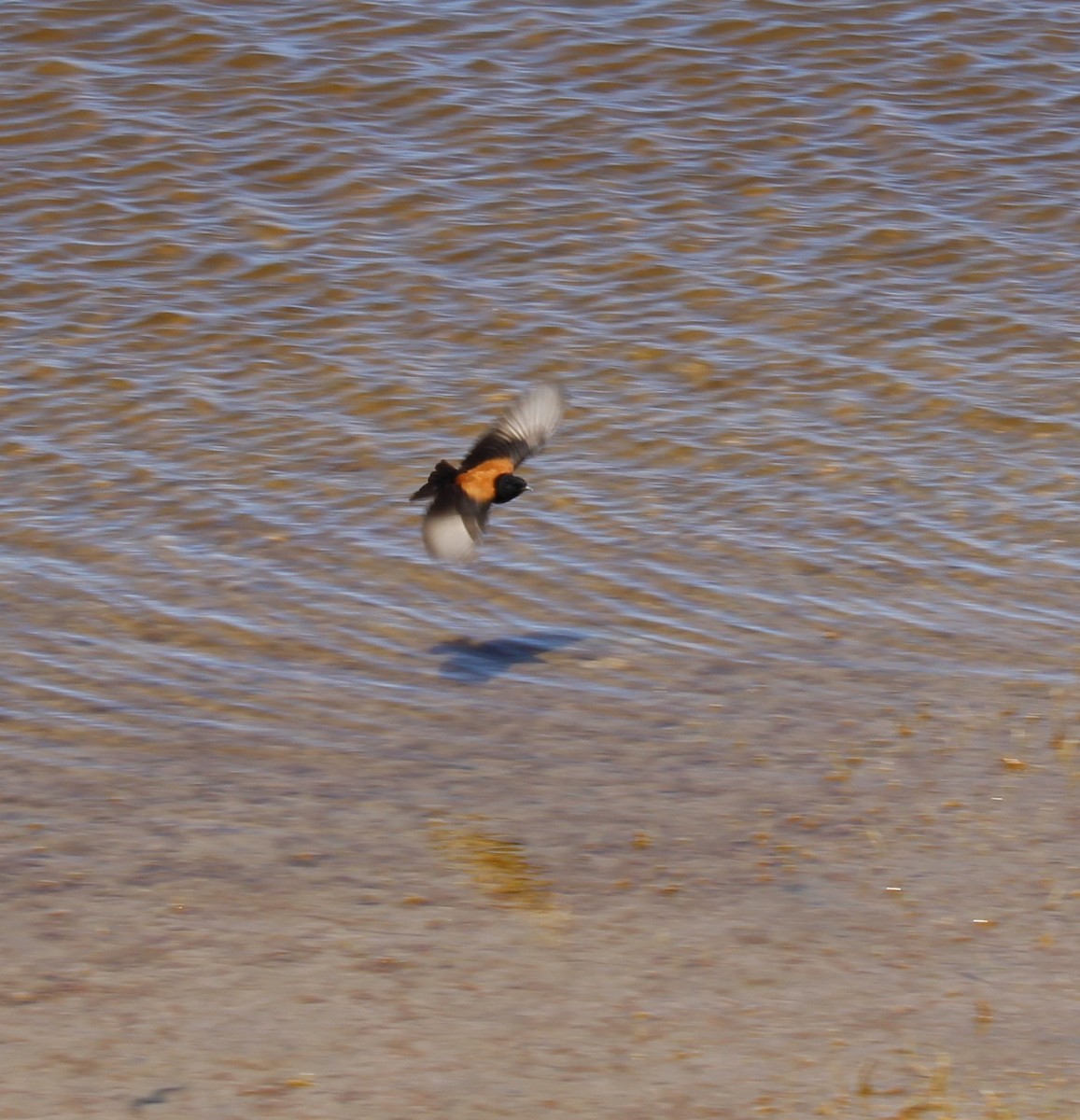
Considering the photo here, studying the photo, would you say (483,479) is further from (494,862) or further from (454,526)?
(494,862)

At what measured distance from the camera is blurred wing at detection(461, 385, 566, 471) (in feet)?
27.1

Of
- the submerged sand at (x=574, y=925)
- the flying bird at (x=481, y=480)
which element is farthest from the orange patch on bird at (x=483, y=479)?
the submerged sand at (x=574, y=925)

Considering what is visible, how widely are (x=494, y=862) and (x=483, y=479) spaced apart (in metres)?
2.29

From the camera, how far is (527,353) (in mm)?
10695

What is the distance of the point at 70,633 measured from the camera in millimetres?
7996

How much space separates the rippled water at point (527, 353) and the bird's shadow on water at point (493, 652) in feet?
0.07

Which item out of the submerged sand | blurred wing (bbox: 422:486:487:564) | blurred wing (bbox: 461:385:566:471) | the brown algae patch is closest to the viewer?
the submerged sand

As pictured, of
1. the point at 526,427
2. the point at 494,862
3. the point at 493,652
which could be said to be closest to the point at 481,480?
the point at 526,427

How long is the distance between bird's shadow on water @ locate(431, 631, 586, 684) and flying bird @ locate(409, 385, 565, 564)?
1.22 feet

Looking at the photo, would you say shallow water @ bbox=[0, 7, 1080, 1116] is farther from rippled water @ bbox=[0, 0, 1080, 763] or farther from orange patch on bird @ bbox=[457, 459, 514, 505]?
orange patch on bird @ bbox=[457, 459, 514, 505]

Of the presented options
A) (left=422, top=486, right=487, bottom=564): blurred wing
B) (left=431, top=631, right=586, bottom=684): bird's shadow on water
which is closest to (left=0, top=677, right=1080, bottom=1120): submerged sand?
(left=431, top=631, right=586, bottom=684): bird's shadow on water

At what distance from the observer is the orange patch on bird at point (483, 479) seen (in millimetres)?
7945

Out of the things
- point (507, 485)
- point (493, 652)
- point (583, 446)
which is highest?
point (507, 485)

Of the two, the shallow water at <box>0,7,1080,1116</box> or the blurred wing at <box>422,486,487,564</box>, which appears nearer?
the shallow water at <box>0,7,1080,1116</box>
